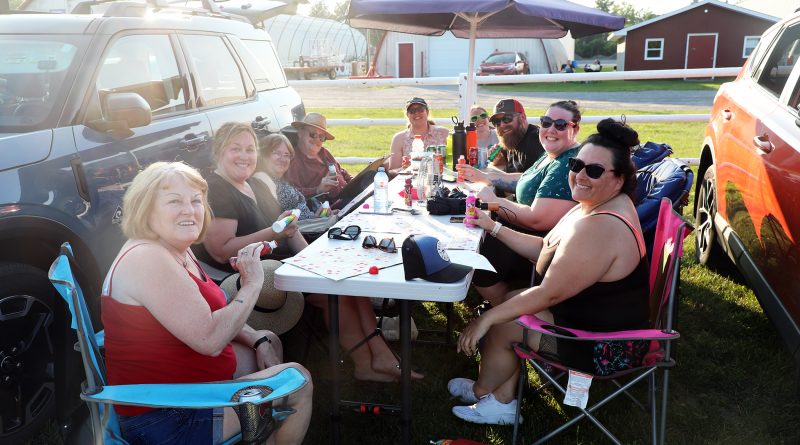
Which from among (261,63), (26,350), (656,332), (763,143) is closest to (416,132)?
(261,63)

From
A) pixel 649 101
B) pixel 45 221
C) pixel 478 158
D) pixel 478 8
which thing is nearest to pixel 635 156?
pixel 478 158

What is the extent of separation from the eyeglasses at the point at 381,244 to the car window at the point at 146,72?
5.12 ft

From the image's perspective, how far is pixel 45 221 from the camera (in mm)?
2746

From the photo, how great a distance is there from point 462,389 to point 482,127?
2878mm

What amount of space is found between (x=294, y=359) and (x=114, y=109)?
165 centimetres

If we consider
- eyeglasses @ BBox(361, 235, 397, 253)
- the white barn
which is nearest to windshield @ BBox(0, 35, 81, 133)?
eyeglasses @ BBox(361, 235, 397, 253)

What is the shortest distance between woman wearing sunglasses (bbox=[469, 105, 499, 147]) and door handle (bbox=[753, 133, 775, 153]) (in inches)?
92.7

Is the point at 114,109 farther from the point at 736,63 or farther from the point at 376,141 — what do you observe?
the point at 736,63

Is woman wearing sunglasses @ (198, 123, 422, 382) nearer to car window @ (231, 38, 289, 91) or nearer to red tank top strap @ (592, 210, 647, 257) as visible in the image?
red tank top strap @ (592, 210, 647, 257)

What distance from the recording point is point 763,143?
3.51m

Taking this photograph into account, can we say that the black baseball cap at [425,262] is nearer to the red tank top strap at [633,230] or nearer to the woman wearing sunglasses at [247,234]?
the red tank top strap at [633,230]

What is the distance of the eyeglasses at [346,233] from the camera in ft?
10.1

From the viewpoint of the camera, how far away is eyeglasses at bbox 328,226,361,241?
3.08 m

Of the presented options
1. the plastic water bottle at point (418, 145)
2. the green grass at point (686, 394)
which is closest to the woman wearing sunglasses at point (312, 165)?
the plastic water bottle at point (418, 145)
